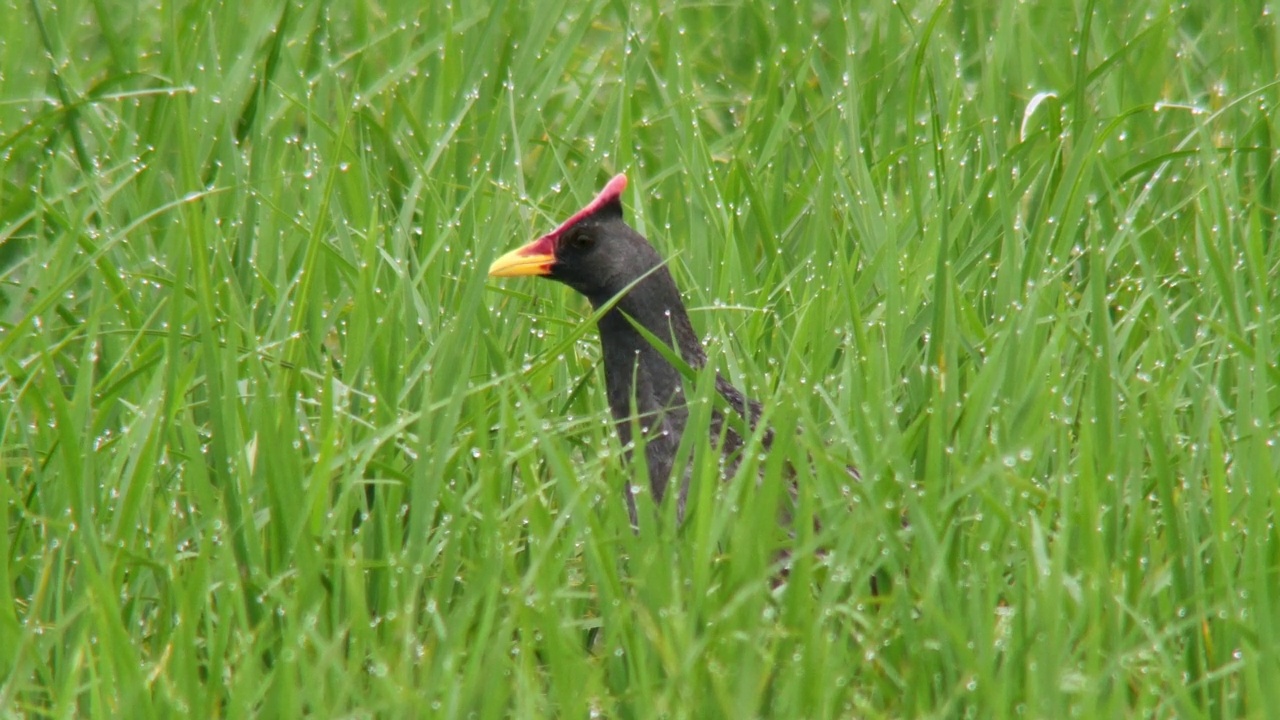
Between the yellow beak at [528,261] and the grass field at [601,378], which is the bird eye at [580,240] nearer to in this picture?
the yellow beak at [528,261]

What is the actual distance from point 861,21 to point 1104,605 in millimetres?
3056

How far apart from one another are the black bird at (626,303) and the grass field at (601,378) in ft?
0.32

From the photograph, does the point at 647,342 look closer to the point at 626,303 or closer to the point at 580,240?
the point at 626,303

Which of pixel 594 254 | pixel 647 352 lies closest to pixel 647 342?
pixel 647 352

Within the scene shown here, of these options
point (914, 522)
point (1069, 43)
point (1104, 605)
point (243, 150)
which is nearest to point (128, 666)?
point (914, 522)

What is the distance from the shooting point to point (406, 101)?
16.4 ft

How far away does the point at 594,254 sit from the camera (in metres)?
4.07

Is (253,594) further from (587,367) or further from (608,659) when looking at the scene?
(587,367)

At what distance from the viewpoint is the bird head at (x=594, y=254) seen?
402 cm

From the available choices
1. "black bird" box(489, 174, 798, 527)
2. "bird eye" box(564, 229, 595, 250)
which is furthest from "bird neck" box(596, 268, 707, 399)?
"bird eye" box(564, 229, 595, 250)

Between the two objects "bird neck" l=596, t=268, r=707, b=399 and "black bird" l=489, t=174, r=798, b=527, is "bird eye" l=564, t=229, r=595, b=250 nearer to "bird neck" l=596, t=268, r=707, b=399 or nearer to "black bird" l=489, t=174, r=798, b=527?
"black bird" l=489, t=174, r=798, b=527

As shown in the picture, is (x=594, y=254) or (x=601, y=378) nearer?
(x=594, y=254)

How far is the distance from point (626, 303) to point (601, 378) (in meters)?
0.35

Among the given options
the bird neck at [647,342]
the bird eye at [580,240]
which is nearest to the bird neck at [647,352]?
the bird neck at [647,342]
